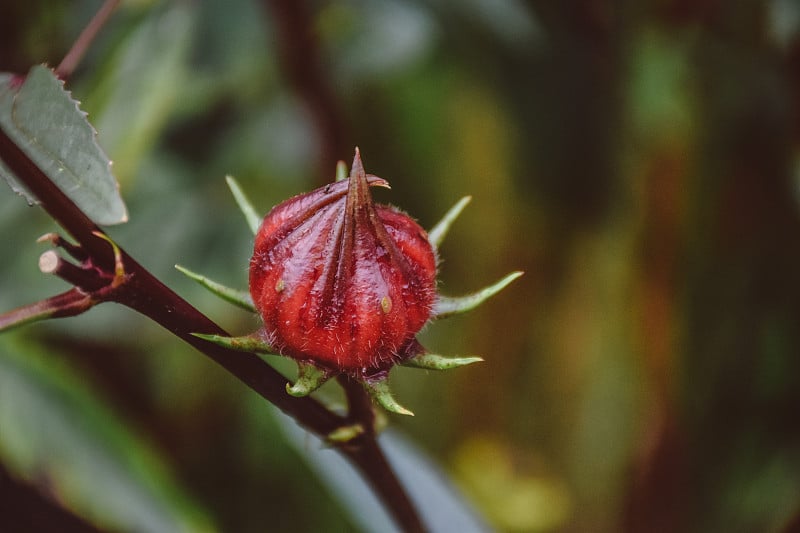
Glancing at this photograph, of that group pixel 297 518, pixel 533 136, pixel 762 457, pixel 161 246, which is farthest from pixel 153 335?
pixel 762 457

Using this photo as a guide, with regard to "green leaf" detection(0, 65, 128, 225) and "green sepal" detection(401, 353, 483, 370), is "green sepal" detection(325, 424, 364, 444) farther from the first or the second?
"green leaf" detection(0, 65, 128, 225)

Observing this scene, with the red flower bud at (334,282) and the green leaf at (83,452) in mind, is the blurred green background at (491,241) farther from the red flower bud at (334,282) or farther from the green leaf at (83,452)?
the red flower bud at (334,282)

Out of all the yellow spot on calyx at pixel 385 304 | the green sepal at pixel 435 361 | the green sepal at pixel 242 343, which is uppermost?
the yellow spot on calyx at pixel 385 304

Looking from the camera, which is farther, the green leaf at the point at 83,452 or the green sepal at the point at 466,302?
the green leaf at the point at 83,452

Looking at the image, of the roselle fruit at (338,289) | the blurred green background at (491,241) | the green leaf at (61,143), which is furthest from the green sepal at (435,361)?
the blurred green background at (491,241)

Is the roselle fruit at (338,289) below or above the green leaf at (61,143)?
below

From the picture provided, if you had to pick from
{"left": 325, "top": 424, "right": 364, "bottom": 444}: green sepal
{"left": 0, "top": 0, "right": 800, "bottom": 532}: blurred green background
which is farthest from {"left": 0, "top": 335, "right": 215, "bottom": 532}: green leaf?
{"left": 325, "top": 424, "right": 364, "bottom": 444}: green sepal

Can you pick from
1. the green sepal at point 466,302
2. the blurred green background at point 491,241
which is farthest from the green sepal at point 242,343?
the blurred green background at point 491,241
